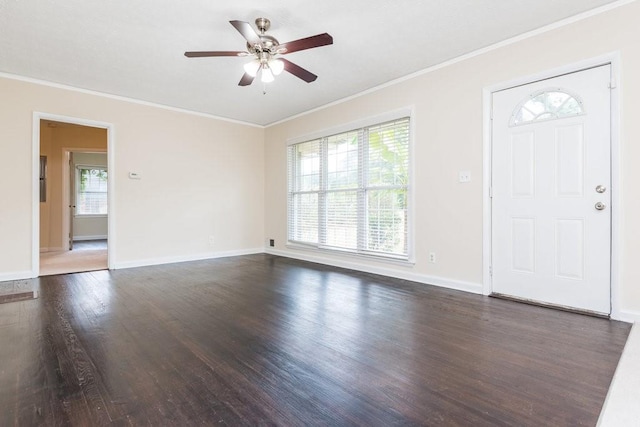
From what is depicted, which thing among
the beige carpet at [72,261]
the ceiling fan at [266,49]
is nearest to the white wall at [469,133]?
the ceiling fan at [266,49]

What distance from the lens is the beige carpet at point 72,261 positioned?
486 centimetres

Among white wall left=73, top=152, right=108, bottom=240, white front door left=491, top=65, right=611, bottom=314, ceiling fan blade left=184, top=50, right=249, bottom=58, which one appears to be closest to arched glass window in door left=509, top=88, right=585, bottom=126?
white front door left=491, top=65, right=611, bottom=314

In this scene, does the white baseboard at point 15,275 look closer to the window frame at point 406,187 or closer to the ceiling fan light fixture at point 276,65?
the window frame at point 406,187

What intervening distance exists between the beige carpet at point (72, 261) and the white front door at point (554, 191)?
5.52 metres

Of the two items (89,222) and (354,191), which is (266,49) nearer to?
(354,191)

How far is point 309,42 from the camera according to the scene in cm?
Answer: 264

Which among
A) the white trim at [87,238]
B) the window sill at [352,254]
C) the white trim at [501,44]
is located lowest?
the white trim at [87,238]

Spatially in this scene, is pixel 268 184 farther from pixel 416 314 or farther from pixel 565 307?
pixel 565 307

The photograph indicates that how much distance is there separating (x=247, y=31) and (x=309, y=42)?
19.7 inches

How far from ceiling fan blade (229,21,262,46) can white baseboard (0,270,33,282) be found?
167 inches

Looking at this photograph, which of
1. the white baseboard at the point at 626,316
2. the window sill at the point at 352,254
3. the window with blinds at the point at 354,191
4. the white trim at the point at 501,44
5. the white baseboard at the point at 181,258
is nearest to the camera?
the white baseboard at the point at 626,316

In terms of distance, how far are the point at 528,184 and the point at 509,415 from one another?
242cm

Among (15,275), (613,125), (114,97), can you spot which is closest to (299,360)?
(613,125)

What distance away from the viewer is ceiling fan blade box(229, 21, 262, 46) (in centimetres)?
247
